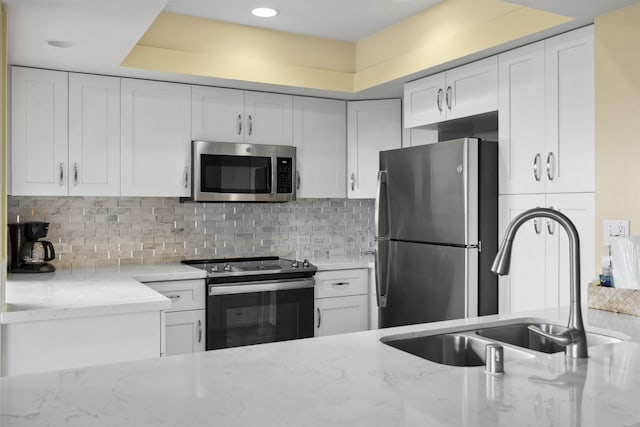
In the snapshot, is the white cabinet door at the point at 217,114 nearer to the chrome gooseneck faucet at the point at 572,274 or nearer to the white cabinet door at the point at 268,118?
the white cabinet door at the point at 268,118

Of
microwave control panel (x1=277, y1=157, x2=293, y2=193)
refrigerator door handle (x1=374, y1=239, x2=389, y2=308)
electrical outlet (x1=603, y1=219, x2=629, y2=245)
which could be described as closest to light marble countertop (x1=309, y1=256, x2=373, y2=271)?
refrigerator door handle (x1=374, y1=239, x2=389, y2=308)

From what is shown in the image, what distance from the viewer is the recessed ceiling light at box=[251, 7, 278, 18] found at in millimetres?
3272

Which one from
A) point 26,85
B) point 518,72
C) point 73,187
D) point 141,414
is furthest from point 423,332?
point 26,85

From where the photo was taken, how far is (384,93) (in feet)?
13.3

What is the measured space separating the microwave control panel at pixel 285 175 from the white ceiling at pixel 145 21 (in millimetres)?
495

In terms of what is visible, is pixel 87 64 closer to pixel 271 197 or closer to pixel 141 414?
pixel 271 197

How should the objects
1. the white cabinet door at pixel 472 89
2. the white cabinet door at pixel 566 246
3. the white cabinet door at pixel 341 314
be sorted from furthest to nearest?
the white cabinet door at pixel 341 314 < the white cabinet door at pixel 472 89 < the white cabinet door at pixel 566 246

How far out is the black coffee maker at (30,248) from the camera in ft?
10.9

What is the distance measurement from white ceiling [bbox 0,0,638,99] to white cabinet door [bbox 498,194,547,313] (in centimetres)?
91

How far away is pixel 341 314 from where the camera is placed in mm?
4004

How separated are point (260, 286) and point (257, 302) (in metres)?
0.11

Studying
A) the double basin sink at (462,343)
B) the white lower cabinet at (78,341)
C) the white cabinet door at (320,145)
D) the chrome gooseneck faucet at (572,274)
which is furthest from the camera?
the white cabinet door at (320,145)

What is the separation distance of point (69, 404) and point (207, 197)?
8.79 ft

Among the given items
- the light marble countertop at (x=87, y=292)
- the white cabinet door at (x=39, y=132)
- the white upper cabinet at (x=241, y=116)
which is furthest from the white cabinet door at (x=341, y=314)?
the white cabinet door at (x=39, y=132)
